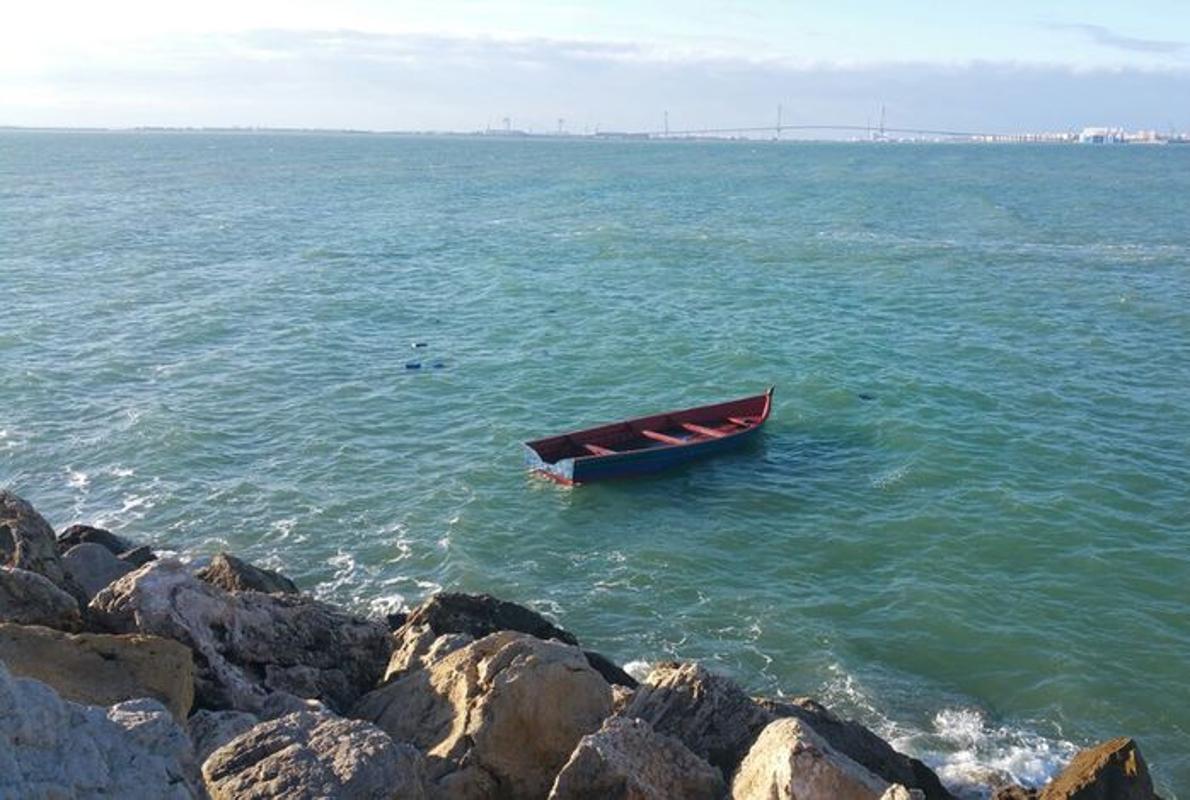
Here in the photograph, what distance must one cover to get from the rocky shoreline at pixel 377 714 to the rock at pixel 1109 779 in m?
0.02

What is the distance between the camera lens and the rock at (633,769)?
11.8 m

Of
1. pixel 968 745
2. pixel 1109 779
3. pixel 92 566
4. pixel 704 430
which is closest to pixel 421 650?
pixel 92 566

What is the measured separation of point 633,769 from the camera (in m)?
11.9

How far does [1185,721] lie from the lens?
22.2m

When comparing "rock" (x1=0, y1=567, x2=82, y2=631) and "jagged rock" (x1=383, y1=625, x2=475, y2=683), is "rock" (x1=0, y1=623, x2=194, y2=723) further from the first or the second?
"jagged rock" (x1=383, y1=625, x2=475, y2=683)

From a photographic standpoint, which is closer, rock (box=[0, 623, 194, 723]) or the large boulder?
rock (box=[0, 623, 194, 723])

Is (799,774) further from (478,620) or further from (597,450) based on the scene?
(597,450)

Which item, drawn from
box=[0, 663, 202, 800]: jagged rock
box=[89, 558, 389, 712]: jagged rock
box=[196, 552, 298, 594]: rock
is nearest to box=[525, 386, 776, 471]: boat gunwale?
box=[196, 552, 298, 594]: rock

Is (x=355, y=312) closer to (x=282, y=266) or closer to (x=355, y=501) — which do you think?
(x=282, y=266)

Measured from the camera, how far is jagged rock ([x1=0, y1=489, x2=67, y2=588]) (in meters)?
16.9

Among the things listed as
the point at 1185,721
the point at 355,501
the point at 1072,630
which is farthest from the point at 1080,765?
the point at 355,501

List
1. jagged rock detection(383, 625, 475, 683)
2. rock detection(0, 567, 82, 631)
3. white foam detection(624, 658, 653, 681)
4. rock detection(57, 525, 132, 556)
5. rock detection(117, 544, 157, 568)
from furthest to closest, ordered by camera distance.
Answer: rock detection(57, 525, 132, 556) → white foam detection(624, 658, 653, 681) → rock detection(117, 544, 157, 568) → jagged rock detection(383, 625, 475, 683) → rock detection(0, 567, 82, 631)

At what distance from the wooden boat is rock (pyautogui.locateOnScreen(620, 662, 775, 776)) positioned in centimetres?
1906

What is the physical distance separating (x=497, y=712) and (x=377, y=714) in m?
2.13
